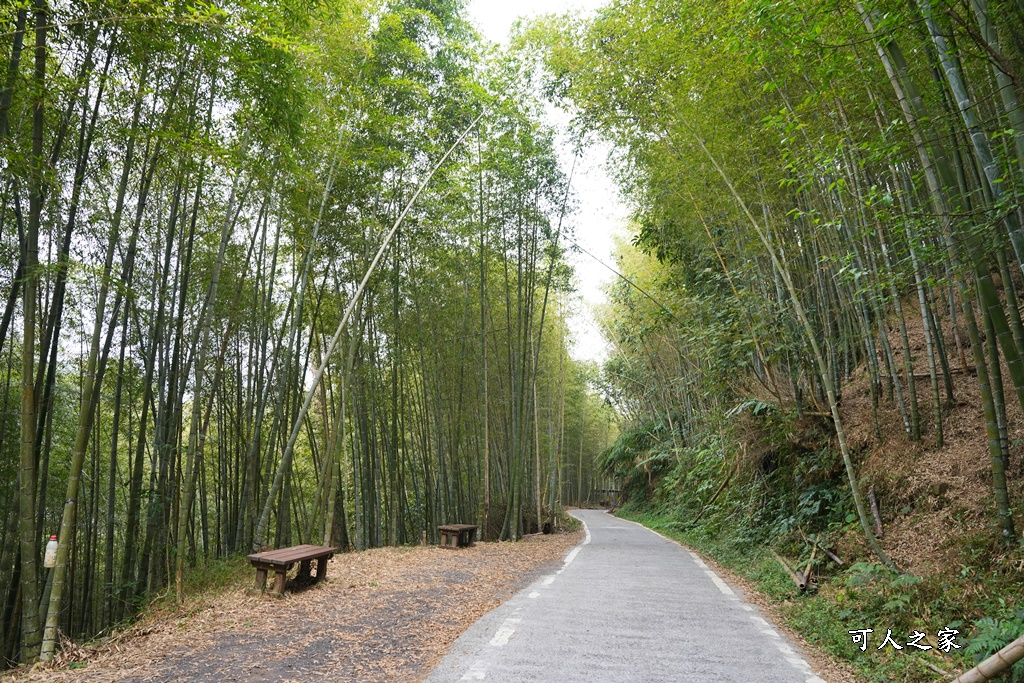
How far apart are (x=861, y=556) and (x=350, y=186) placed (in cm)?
641

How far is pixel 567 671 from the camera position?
9.05ft

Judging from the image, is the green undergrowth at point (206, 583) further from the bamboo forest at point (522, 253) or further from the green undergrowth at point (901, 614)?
the green undergrowth at point (901, 614)

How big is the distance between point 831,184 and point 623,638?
2857mm

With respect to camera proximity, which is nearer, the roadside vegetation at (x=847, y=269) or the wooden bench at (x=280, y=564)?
the roadside vegetation at (x=847, y=269)

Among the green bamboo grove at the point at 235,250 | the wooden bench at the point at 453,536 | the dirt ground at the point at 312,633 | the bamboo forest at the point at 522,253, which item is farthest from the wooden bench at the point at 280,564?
the wooden bench at the point at 453,536

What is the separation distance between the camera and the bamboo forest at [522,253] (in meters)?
3.24

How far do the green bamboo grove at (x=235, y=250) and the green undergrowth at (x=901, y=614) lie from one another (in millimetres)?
4165

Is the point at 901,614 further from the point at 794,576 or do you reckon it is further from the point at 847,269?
the point at 847,269

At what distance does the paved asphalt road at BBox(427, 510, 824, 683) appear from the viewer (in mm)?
2758

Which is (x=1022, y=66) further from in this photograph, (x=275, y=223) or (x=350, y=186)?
(x=275, y=223)

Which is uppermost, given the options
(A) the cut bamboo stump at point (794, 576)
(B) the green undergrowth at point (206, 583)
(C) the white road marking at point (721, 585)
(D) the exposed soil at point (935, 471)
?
(D) the exposed soil at point (935, 471)

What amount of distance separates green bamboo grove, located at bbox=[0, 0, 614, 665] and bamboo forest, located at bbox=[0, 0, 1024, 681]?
0.06 metres

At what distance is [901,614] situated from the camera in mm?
3334

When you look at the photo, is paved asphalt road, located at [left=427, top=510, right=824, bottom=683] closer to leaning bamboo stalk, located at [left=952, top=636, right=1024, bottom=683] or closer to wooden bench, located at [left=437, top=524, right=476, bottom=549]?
leaning bamboo stalk, located at [left=952, top=636, right=1024, bottom=683]
